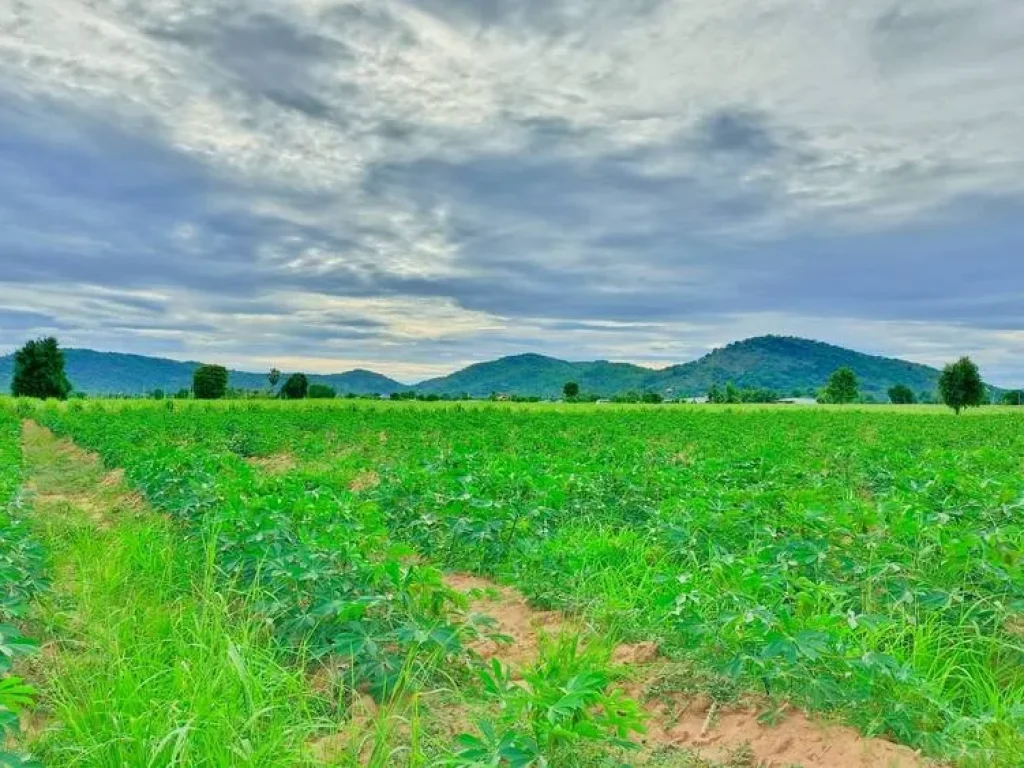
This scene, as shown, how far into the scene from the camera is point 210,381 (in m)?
70.4

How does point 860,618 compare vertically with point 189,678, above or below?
above

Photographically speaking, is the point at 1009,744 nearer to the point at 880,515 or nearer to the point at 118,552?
the point at 880,515

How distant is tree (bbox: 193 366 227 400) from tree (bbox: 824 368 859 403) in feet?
Answer: 250

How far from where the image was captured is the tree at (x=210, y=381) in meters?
69.0

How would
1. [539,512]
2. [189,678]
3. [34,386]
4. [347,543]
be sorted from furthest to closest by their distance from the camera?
[34,386] → [539,512] → [347,543] → [189,678]

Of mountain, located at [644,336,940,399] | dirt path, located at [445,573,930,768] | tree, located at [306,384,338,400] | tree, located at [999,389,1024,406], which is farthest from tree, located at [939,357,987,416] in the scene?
mountain, located at [644,336,940,399]

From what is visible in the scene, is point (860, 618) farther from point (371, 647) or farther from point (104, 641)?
point (104, 641)

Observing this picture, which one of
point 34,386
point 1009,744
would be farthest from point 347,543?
point 34,386

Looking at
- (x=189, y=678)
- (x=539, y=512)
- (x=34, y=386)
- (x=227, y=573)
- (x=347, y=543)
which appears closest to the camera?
(x=189, y=678)

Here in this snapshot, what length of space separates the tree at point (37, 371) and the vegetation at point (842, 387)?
91.1 metres

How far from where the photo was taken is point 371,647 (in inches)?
142

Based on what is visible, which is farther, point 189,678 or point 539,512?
point 539,512

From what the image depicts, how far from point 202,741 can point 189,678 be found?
581 millimetres

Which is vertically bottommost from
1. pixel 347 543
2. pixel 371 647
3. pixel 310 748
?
pixel 310 748
